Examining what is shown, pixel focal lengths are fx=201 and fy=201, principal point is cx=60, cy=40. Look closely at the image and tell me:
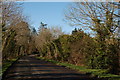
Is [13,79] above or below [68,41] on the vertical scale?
below

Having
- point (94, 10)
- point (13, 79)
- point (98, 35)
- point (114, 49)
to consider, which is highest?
point (94, 10)

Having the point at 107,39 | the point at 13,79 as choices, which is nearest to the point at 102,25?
the point at 107,39

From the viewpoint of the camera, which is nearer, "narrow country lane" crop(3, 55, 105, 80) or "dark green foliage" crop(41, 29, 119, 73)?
"narrow country lane" crop(3, 55, 105, 80)

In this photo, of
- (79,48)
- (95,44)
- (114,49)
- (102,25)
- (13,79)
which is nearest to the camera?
(13,79)

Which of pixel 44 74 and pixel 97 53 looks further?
pixel 97 53

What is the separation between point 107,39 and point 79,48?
23.6 feet

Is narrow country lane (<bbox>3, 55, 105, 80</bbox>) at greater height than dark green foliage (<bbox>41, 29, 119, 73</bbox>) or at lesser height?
lesser

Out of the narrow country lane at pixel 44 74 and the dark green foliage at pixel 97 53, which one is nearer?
the narrow country lane at pixel 44 74

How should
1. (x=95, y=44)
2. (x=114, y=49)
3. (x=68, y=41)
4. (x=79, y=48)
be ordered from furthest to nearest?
(x=68, y=41) → (x=79, y=48) → (x=95, y=44) → (x=114, y=49)

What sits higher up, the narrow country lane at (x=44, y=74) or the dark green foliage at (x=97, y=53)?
the dark green foliage at (x=97, y=53)

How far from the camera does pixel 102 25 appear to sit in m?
21.7

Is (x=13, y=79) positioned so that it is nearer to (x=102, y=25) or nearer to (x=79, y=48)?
(x=102, y=25)

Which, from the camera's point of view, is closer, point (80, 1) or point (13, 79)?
point (13, 79)

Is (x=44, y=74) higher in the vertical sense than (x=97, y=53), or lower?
lower
